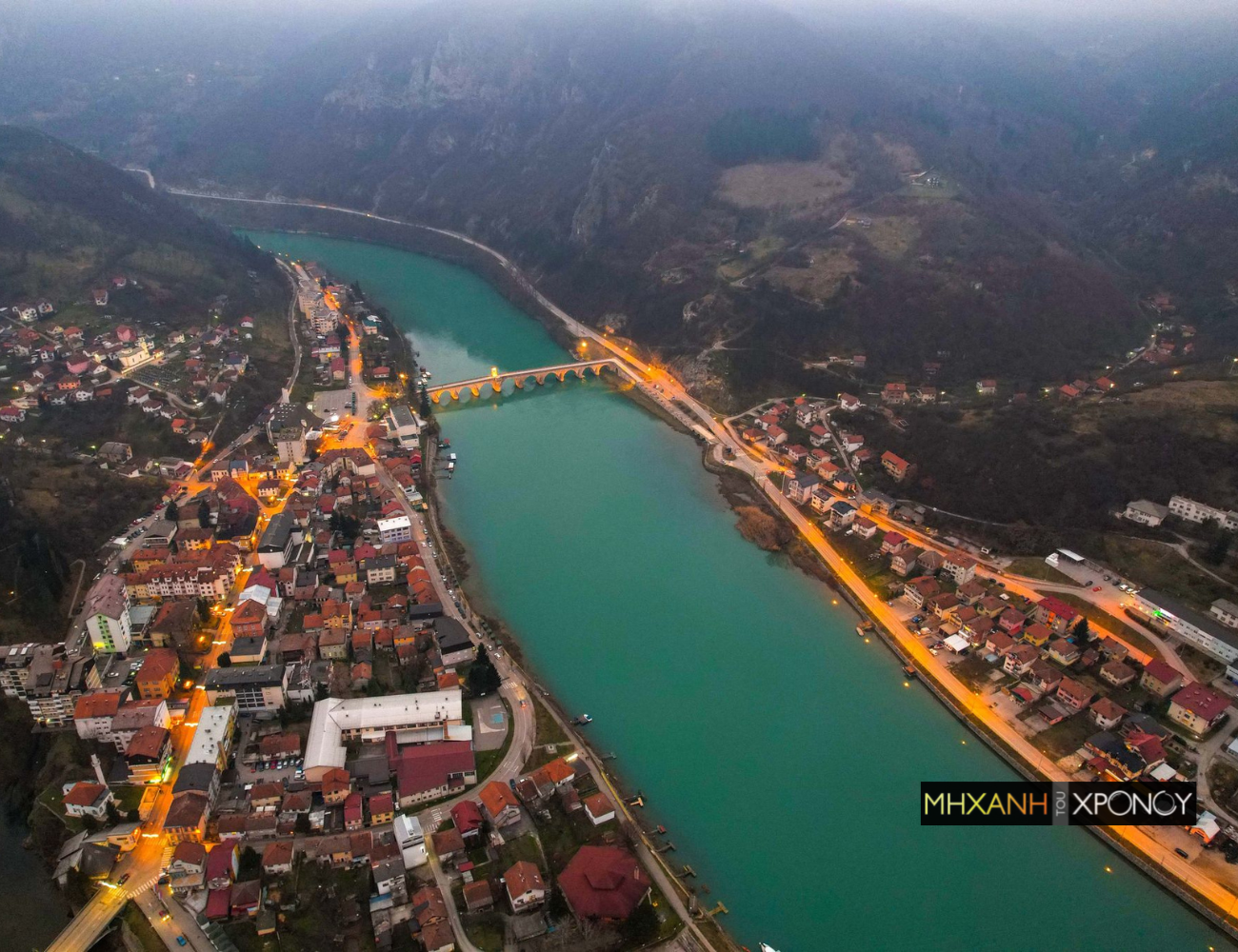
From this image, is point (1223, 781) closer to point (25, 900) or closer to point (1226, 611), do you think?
point (1226, 611)

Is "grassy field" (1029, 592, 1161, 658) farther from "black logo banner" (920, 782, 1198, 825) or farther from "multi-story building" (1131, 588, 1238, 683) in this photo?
"black logo banner" (920, 782, 1198, 825)

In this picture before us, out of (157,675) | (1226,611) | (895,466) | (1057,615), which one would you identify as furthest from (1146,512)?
(157,675)

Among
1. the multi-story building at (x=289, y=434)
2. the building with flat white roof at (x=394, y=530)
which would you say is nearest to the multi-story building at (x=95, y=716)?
the building with flat white roof at (x=394, y=530)

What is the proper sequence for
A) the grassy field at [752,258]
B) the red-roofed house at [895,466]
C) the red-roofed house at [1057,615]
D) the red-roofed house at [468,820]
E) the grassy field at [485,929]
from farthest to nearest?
the grassy field at [752,258] → the red-roofed house at [895,466] → the red-roofed house at [1057,615] → the red-roofed house at [468,820] → the grassy field at [485,929]

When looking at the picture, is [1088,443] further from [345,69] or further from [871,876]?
[345,69]

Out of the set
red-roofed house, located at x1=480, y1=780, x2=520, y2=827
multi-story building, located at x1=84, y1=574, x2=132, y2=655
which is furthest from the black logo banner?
multi-story building, located at x1=84, y1=574, x2=132, y2=655

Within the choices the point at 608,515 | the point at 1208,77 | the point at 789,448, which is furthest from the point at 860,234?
the point at 1208,77

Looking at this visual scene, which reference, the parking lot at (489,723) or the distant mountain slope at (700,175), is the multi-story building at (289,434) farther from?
the distant mountain slope at (700,175)

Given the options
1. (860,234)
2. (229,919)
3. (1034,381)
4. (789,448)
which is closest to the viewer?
(229,919)
